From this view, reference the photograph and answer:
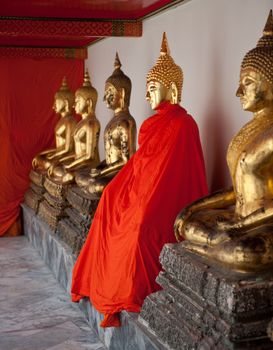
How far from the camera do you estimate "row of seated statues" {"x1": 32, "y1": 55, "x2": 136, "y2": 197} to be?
471 cm

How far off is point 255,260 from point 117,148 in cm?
243

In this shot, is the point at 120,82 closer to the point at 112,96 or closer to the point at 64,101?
the point at 112,96

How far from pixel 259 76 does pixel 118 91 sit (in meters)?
2.14

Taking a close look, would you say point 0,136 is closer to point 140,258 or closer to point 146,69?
point 146,69

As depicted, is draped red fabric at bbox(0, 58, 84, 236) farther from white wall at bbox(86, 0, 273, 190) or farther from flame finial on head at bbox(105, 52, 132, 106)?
flame finial on head at bbox(105, 52, 132, 106)

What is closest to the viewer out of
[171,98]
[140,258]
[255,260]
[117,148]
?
[255,260]

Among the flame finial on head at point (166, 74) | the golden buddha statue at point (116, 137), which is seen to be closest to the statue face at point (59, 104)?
the golden buddha statue at point (116, 137)

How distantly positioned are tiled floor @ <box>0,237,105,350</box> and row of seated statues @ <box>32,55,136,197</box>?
792 millimetres

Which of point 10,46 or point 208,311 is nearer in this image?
point 208,311

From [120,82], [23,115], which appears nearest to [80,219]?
[120,82]

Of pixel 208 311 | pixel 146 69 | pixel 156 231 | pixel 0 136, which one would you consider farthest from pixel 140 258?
pixel 0 136

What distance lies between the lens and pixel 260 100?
2809mm

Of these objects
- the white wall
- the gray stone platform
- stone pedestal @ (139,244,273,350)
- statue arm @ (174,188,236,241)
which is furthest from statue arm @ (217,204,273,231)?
the white wall

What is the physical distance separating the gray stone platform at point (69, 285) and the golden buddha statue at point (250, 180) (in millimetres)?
493
